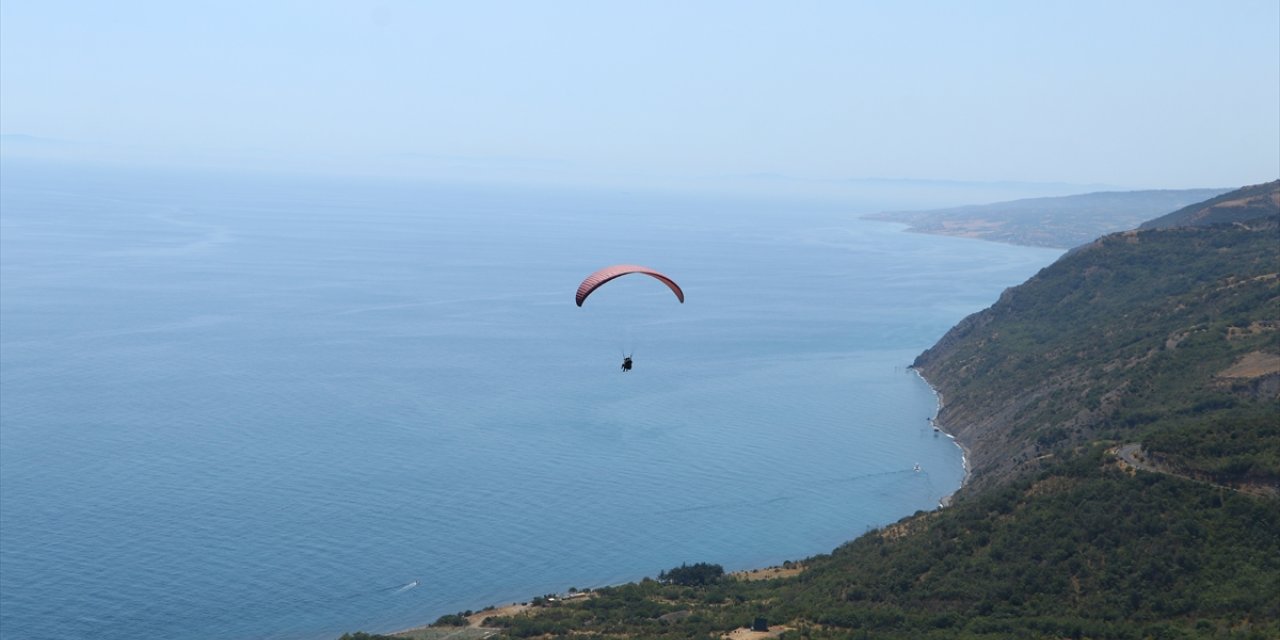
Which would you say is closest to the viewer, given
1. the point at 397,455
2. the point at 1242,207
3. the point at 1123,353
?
the point at 397,455

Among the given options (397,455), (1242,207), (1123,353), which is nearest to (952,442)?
(1123,353)

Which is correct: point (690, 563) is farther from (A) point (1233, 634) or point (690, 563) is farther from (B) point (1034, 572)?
(A) point (1233, 634)

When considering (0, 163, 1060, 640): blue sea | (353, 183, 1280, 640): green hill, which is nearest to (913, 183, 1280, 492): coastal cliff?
(353, 183, 1280, 640): green hill

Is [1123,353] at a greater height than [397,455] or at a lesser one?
greater

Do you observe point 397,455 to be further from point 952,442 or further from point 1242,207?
point 1242,207

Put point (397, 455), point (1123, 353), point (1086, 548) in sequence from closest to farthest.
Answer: point (1086, 548)
point (397, 455)
point (1123, 353)

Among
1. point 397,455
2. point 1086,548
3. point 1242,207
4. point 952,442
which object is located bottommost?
point 952,442

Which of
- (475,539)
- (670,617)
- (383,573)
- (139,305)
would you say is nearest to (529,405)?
(475,539)

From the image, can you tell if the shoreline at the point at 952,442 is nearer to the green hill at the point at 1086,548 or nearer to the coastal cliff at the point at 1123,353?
the coastal cliff at the point at 1123,353

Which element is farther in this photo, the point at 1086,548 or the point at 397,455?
the point at 397,455

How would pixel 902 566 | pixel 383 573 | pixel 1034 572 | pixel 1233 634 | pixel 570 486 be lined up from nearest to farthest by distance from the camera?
pixel 1233 634, pixel 1034 572, pixel 902 566, pixel 383 573, pixel 570 486

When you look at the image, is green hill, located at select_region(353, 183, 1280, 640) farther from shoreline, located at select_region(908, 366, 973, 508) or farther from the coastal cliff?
shoreline, located at select_region(908, 366, 973, 508)
